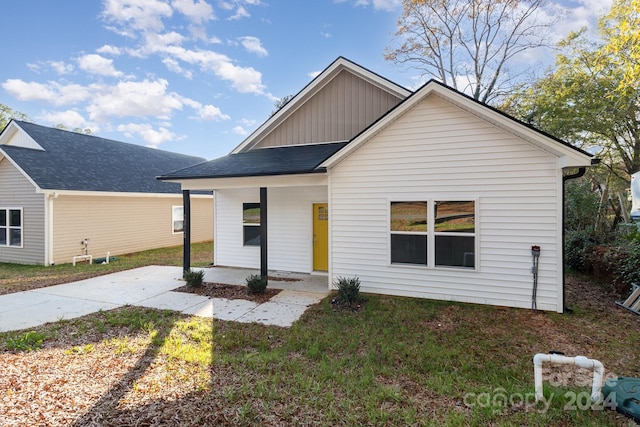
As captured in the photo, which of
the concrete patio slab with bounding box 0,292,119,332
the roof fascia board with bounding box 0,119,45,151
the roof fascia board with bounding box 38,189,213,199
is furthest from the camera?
the roof fascia board with bounding box 0,119,45,151

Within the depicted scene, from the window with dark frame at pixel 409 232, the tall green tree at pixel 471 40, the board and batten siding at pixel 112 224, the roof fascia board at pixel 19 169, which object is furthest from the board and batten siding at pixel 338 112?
the tall green tree at pixel 471 40

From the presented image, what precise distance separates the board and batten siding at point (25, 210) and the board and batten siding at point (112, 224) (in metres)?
0.52

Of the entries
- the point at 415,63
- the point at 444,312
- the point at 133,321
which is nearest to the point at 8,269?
the point at 133,321

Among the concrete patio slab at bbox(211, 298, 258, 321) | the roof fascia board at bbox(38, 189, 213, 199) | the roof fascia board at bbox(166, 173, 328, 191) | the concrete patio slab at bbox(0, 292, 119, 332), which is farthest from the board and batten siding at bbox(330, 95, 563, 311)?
the roof fascia board at bbox(38, 189, 213, 199)

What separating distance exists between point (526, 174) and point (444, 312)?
126 inches

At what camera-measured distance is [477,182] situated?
21.3 ft

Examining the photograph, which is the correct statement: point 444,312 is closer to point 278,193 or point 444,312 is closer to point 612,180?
point 278,193

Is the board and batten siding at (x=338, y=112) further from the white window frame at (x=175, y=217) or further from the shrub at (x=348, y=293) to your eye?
the white window frame at (x=175, y=217)

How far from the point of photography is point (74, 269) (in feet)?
36.0

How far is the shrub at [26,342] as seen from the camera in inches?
184

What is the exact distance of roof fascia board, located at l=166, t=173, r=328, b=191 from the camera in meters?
7.82

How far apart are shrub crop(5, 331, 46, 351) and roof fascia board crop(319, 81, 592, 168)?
19.9ft

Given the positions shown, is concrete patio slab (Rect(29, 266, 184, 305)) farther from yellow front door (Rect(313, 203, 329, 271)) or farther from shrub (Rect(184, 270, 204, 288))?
yellow front door (Rect(313, 203, 329, 271))

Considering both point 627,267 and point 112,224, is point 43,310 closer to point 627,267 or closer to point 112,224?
point 112,224
